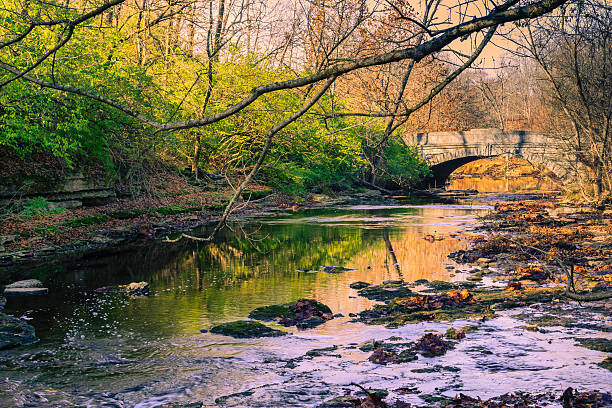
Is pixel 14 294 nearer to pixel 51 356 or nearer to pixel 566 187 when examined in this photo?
pixel 51 356

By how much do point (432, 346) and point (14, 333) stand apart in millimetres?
5955

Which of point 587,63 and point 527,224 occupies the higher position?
point 587,63

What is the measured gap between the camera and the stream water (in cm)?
655

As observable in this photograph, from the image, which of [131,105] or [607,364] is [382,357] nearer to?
[607,364]

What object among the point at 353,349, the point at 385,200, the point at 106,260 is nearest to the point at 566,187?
the point at 385,200

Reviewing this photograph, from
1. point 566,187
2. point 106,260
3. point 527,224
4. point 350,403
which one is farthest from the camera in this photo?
point 566,187

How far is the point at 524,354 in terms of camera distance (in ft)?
24.4

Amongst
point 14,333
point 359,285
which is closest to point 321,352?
point 359,285

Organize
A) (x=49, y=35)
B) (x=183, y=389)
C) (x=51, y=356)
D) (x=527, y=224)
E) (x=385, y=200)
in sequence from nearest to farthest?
(x=183, y=389), (x=51, y=356), (x=49, y=35), (x=527, y=224), (x=385, y=200)

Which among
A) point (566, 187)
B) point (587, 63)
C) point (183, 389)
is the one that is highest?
point (587, 63)

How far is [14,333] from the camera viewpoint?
28.3 feet

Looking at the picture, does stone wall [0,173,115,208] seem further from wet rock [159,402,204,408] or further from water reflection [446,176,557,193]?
water reflection [446,176,557,193]

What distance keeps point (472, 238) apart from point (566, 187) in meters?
12.8

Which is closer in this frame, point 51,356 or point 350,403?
point 350,403
